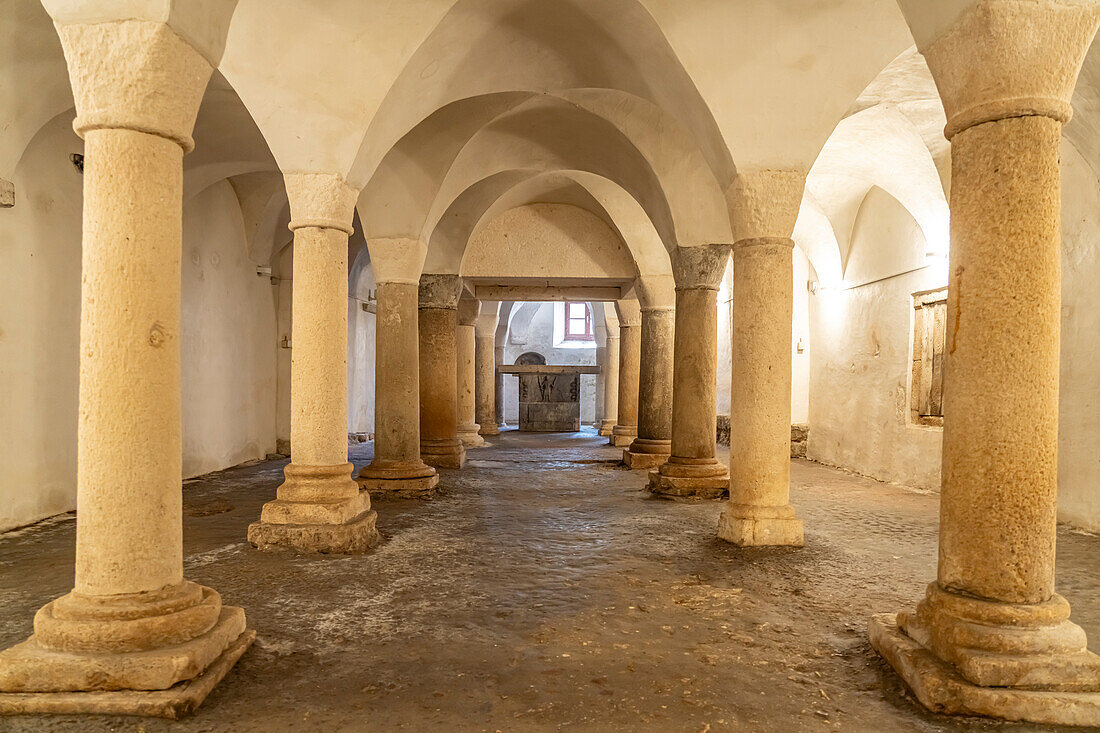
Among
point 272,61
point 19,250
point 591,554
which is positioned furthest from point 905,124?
point 19,250

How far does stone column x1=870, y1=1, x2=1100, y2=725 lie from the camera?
251 cm

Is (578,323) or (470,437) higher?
(578,323)

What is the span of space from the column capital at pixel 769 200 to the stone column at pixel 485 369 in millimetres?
11195

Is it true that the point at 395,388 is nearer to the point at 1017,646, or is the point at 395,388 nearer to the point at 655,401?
the point at 655,401

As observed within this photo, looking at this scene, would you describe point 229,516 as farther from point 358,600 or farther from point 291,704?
point 291,704

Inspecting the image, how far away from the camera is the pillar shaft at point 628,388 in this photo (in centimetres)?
1314

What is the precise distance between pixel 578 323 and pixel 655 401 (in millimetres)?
A: 16656

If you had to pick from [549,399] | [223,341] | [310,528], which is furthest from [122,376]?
→ [549,399]

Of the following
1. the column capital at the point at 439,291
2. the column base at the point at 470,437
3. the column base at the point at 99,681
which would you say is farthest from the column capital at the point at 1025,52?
the column base at the point at 470,437

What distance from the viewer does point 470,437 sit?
13.4 m

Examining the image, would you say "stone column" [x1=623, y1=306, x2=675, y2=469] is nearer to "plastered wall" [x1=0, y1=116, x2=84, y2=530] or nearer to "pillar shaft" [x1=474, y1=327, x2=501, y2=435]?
"pillar shaft" [x1=474, y1=327, x2=501, y2=435]

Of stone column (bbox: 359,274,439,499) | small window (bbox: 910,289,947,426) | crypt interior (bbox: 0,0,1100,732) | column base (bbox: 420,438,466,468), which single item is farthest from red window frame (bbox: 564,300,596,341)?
stone column (bbox: 359,274,439,499)

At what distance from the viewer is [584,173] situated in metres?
10.3

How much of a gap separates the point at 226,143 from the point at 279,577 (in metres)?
5.47
